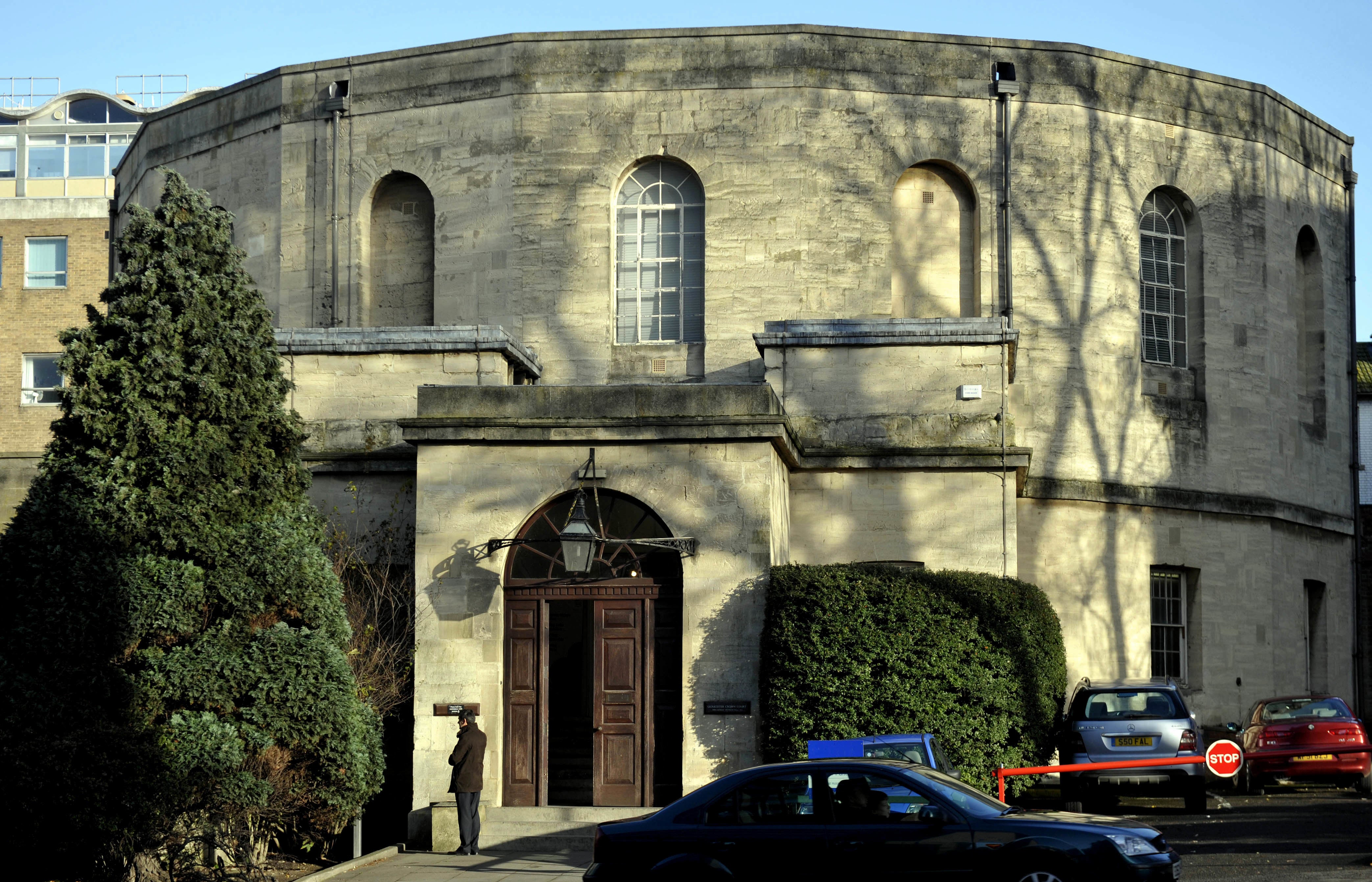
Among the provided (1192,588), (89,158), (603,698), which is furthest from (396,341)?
(89,158)

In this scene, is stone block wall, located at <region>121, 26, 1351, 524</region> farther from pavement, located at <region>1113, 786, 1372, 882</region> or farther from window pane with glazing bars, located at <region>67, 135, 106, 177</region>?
window pane with glazing bars, located at <region>67, 135, 106, 177</region>

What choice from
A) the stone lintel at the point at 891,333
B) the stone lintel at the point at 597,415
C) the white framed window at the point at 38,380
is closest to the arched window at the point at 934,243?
the stone lintel at the point at 891,333

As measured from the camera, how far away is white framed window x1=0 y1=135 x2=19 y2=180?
74875mm

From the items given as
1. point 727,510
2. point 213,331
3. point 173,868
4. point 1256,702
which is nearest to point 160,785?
point 173,868

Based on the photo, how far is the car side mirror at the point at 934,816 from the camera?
11.1m

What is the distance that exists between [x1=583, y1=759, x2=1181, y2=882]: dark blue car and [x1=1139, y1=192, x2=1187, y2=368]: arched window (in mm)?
16469

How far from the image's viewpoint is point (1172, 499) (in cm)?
2586

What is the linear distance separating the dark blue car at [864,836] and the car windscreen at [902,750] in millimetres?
3337

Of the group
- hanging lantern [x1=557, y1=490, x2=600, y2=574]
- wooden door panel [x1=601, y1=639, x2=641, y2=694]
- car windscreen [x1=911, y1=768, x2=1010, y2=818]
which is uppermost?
hanging lantern [x1=557, y1=490, x2=600, y2=574]

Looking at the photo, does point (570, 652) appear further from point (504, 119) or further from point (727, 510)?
point (727, 510)

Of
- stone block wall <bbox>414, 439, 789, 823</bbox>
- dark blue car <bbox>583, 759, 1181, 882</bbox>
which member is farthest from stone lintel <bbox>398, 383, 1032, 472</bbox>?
dark blue car <bbox>583, 759, 1181, 882</bbox>

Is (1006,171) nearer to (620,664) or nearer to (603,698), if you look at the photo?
(620,664)

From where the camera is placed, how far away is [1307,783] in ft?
75.5

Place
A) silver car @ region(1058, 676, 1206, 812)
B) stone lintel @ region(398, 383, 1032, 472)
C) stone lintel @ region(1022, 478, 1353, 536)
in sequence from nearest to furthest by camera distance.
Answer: stone lintel @ region(398, 383, 1032, 472) → silver car @ region(1058, 676, 1206, 812) → stone lintel @ region(1022, 478, 1353, 536)
